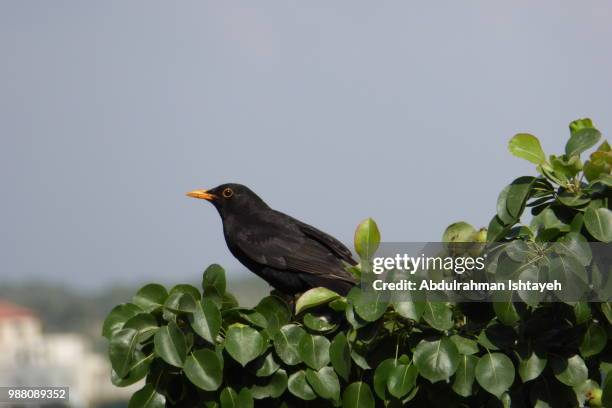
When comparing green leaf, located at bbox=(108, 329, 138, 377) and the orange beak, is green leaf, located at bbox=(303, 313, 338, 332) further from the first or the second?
the orange beak

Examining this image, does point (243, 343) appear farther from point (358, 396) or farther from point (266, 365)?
point (358, 396)

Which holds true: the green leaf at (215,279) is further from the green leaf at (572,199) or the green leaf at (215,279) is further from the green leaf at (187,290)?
the green leaf at (572,199)

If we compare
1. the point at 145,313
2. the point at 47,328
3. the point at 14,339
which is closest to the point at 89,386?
the point at 14,339

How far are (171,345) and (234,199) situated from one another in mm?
3614

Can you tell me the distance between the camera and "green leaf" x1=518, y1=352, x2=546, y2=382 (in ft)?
13.7

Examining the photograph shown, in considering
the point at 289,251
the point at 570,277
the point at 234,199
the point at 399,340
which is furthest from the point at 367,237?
the point at 234,199

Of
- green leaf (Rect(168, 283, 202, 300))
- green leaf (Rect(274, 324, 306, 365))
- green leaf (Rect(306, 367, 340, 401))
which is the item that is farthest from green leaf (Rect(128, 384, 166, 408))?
green leaf (Rect(306, 367, 340, 401))

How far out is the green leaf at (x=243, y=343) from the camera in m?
4.25

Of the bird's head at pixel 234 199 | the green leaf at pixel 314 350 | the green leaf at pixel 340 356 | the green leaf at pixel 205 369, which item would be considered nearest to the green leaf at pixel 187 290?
the green leaf at pixel 205 369

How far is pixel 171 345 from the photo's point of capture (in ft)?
13.9

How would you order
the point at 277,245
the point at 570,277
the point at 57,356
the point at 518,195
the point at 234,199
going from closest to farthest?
the point at 570,277, the point at 518,195, the point at 277,245, the point at 234,199, the point at 57,356

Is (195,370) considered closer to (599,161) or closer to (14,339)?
(599,161)

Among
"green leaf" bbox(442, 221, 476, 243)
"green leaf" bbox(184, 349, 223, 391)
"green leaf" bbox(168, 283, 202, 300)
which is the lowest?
"green leaf" bbox(184, 349, 223, 391)

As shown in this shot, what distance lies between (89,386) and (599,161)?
272 ft
